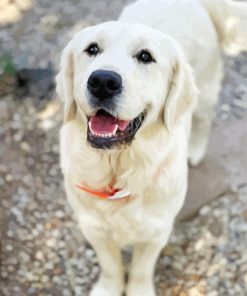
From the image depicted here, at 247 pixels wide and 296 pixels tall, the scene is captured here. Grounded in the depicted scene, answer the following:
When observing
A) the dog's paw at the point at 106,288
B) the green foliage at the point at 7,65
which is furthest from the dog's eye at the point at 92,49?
the green foliage at the point at 7,65

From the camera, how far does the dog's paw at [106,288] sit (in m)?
3.15

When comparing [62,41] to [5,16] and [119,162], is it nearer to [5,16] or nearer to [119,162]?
[5,16]

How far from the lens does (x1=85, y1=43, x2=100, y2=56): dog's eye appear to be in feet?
7.91

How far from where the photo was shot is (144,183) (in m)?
2.61

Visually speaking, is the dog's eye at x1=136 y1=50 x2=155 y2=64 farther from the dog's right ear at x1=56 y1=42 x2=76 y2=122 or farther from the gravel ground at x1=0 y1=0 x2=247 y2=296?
the gravel ground at x1=0 y1=0 x2=247 y2=296

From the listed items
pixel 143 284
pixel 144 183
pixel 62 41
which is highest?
pixel 144 183

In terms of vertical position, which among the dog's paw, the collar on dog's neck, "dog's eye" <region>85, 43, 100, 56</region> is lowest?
the dog's paw

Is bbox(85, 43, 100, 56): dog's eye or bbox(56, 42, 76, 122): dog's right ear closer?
bbox(85, 43, 100, 56): dog's eye

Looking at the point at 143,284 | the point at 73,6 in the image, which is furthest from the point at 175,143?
the point at 73,6

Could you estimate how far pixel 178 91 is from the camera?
2496 millimetres

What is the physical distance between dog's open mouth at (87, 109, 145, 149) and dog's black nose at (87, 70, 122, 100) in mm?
102

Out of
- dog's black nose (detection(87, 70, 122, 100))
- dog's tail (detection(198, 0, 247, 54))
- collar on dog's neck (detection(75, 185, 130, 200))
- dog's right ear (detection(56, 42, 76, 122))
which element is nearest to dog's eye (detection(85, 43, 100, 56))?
dog's right ear (detection(56, 42, 76, 122))

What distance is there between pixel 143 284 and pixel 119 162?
2.56 feet

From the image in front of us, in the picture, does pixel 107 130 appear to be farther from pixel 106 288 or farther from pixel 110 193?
pixel 106 288
